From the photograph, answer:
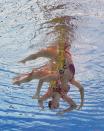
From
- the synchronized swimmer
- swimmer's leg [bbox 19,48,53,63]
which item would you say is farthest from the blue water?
swimmer's leg [bbox 19,48,53,63]

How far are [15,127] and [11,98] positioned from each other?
107 inches

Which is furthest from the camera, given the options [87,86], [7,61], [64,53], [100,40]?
[87,86]

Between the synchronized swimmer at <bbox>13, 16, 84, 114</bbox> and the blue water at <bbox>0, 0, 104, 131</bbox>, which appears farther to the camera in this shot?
the blue water at <bbox>0, 0, 104, 131</bbox>

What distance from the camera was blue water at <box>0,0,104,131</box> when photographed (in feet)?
A: 39.1

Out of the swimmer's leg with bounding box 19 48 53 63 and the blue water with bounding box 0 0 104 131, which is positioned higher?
the swimmer's leg with bounding box 19 48 53 63

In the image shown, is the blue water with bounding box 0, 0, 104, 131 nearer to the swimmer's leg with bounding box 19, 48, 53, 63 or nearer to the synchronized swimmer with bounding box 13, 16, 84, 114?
the synchronized swimmer with bounding box 13, 16, 84, 114

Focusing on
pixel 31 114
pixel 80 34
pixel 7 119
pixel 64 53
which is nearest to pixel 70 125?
pixel 31 114

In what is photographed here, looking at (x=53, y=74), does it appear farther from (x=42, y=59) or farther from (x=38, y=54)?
(x=42, y=59)

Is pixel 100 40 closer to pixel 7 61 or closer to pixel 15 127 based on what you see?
pixel 7 61

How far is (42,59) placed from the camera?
551 inches

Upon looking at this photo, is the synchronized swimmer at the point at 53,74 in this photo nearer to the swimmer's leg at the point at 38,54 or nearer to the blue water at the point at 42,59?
the swimmer's leg at the point at 38,54

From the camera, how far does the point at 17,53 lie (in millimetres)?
14031

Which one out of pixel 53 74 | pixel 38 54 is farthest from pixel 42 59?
pixel 53 74

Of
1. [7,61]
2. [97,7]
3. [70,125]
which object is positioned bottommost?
[70,125]
